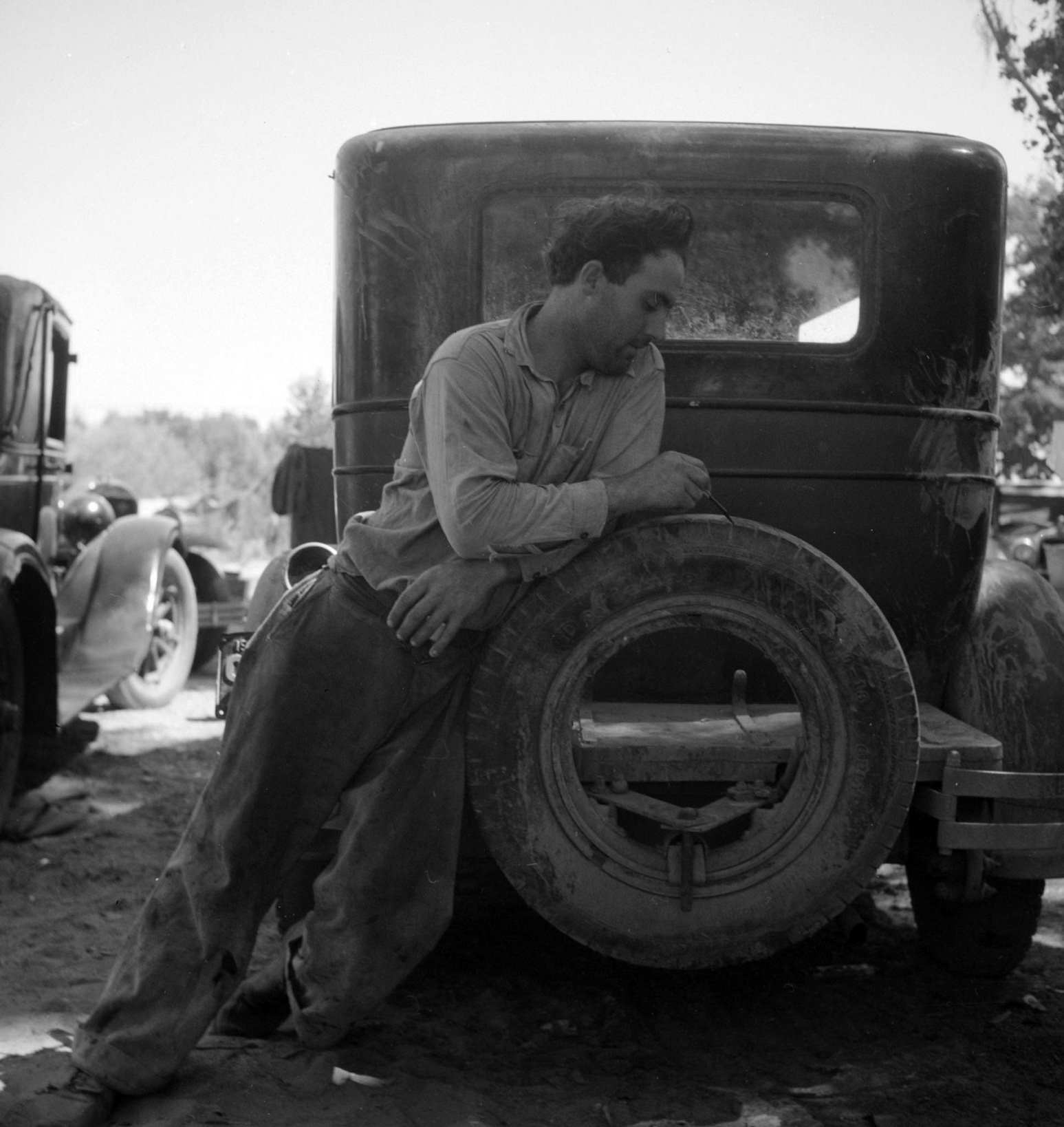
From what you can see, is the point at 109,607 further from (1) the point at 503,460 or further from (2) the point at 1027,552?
(2) the point at 1027,552

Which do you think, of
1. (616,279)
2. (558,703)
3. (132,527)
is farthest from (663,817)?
(132,527)

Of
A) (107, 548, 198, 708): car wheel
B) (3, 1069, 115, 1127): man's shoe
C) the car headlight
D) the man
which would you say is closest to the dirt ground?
(3, 1069, 115, 1127): man's shoe

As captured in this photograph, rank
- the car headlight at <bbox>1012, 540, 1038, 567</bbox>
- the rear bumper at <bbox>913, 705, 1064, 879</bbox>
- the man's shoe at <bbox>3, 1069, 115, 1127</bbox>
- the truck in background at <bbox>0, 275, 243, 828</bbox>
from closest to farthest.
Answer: the man's shoe at <bbox>3, 1069, 115, 1127</bbox> → the rear bumper at <bbox>913, 705, 1064, 879</bbox> → the truck in background at <bbox>0, 275, 243, 828</bbox> → the car headlight at <bbox>1012, 540, 1038, 567</bbox>

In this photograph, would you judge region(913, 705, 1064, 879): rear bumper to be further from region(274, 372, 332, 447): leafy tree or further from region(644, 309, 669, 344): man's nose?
region(274, 372, 332, 447): leafy tree

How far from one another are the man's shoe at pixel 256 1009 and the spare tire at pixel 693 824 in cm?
67

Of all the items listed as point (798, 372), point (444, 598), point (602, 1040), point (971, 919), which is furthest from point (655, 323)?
point (971, 919)

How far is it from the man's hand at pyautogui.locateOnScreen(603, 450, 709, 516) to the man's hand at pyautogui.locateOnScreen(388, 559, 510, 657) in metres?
0.28

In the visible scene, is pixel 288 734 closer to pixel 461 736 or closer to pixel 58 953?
pixel 461 736

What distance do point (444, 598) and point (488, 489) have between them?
0.81ft

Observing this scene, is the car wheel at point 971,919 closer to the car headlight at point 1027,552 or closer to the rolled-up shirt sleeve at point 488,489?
the rolled-up shirt sleeve at point 488,489

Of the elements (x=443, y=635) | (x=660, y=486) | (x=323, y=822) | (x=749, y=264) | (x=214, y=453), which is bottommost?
(x=214, y=453)

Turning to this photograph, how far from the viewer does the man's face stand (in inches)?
102

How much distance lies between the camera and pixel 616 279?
2.60m

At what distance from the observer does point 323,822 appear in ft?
9.15
